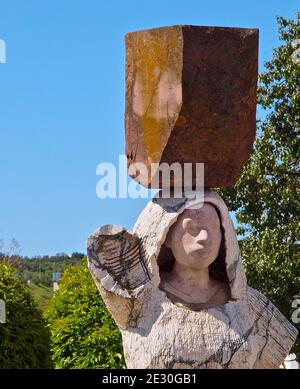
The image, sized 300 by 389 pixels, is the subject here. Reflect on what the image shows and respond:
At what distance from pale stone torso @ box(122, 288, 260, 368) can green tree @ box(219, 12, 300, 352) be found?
20.3 ft

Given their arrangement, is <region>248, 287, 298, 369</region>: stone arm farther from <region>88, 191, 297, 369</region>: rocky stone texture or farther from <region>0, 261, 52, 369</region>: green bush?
<region>0, 261, 52, 369</region>: green bush

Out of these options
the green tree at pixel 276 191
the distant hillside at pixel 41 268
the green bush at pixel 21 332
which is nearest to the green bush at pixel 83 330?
the green bush at pixel 21 332

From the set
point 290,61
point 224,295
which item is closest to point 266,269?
point 290,61

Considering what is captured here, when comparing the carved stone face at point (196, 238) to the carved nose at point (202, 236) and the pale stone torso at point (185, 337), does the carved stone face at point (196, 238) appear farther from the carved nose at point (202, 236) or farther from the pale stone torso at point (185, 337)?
the pale stone torso at point (185, 337)

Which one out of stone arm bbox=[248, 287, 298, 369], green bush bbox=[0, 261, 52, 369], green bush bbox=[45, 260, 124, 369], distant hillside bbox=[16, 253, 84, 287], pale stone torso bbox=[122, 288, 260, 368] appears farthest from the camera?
distant hillside bbox=[16, 253, 84, 287]

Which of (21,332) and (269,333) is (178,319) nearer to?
(269,333)

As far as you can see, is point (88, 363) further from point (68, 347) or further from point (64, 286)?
point (64, 286)

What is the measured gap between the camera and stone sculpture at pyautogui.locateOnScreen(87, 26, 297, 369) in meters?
6.26

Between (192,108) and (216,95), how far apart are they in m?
0.18

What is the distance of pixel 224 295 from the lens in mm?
6551

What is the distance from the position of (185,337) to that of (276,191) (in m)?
6.92

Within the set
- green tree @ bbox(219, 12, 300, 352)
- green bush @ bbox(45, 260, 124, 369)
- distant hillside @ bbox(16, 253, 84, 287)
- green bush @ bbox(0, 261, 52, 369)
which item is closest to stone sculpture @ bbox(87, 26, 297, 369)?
green bush @ bbox(0, 261, 52, 369)

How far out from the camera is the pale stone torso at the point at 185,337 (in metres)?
6.22

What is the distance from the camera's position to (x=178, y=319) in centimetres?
629
